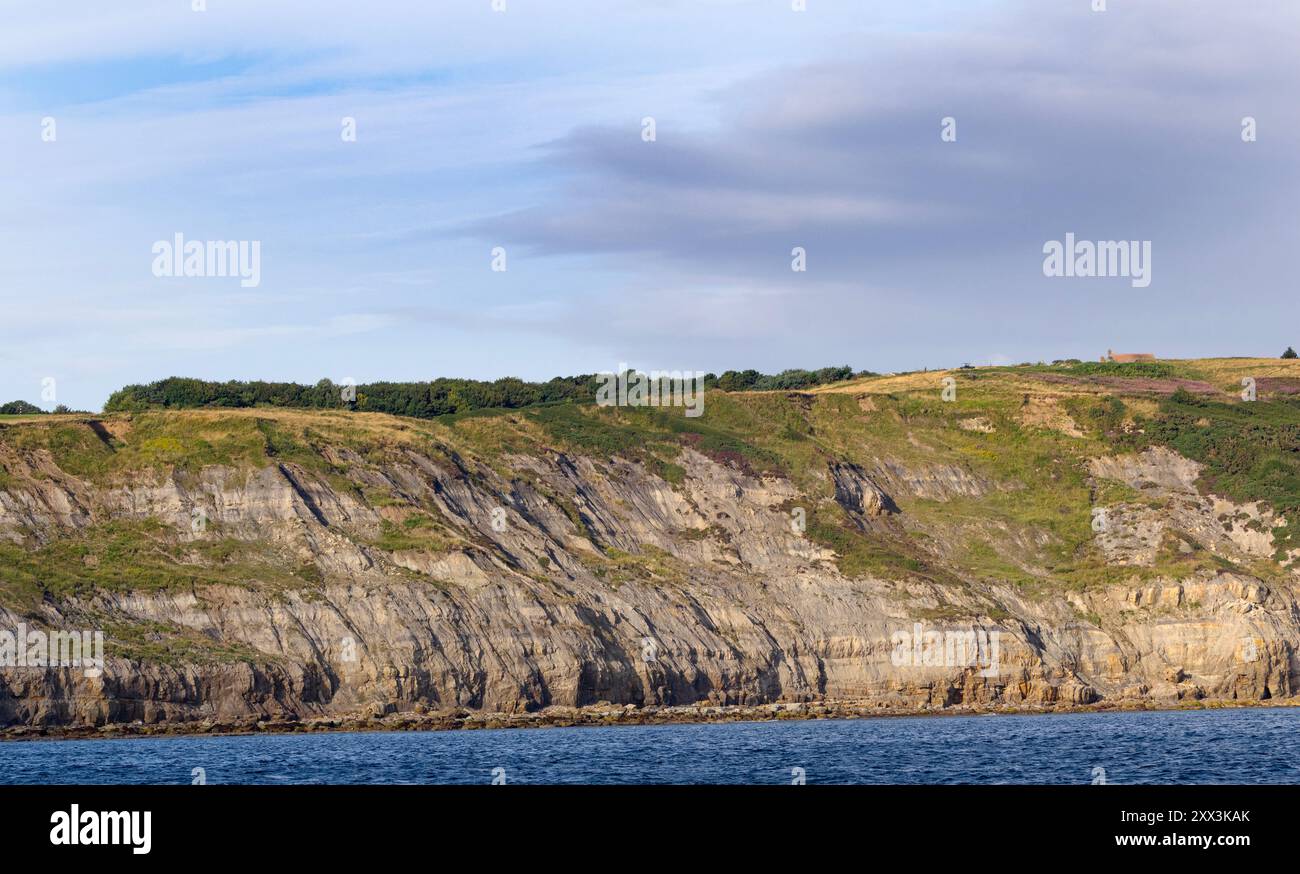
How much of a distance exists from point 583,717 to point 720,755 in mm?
24542

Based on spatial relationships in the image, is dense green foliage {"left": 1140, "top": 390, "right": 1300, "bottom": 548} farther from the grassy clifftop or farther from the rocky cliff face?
the rocky cliff face

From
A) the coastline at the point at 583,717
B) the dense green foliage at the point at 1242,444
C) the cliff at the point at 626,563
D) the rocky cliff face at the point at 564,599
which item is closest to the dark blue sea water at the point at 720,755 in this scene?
the coastline at the point at 583,717

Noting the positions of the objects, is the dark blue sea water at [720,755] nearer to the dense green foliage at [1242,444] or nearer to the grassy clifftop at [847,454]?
the grassy clifftop at [847,454]

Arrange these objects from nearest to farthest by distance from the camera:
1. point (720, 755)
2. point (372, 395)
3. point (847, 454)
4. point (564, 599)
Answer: point (720, 755) < point (564, 599) < point (847, 454) < point (372, 395)

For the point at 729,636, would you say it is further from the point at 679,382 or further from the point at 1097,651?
the point at 679,382

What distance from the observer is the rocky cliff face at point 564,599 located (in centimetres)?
7906

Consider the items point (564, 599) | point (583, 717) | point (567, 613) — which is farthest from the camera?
point (564, 599)

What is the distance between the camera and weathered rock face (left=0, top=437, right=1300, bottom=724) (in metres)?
78.6

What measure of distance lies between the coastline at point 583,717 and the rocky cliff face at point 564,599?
134 centimetres

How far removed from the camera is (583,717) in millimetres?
80875

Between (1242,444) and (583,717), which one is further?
(1242,444)

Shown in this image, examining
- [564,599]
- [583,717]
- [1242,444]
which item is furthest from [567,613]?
[1242,444]

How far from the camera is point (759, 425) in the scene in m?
125

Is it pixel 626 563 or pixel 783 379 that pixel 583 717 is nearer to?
pixel 626 563
